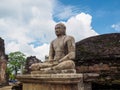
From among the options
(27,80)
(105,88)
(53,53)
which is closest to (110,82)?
(105,88)

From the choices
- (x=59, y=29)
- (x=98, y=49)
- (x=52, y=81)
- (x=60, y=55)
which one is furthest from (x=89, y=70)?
(x=52, y=81)

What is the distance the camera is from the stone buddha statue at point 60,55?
5562mm

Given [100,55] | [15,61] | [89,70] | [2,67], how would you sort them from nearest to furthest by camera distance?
[89,70] < [100,55] < [2,67] < [15,61]

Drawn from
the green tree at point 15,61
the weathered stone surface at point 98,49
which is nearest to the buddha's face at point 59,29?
the weathered stone surface at point 98,49

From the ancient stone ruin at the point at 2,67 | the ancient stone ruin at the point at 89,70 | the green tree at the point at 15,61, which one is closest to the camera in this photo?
the ancient stone ruin at the point at 89,70

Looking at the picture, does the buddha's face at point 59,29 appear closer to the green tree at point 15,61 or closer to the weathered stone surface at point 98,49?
the weathered stone surface at point 98,49

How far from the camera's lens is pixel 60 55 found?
6250 mm

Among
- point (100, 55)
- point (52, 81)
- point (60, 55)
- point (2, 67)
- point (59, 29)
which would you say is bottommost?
point (52, 81)

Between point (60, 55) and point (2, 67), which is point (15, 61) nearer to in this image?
point (2, 67)

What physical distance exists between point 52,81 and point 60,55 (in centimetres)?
109

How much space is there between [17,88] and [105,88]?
256 centimetres

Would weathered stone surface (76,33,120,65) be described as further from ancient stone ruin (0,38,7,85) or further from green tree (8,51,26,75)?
green tree (8,51,26,75)

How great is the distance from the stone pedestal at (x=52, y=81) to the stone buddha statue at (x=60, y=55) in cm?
25

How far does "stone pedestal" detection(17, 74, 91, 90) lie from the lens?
5.02m
